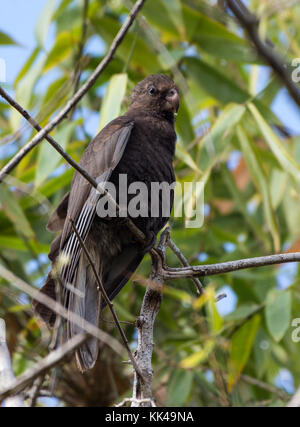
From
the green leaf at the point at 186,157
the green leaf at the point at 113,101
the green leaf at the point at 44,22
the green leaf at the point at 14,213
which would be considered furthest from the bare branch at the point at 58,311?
the green leaf at the point at 44,22

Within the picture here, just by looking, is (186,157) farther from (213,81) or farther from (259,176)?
(213,81)

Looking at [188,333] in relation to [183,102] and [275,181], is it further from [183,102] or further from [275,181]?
[183,102]

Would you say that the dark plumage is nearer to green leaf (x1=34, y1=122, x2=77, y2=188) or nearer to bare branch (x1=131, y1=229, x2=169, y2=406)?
green leaf (x1=34, y1=122, x2=77, y2=188)

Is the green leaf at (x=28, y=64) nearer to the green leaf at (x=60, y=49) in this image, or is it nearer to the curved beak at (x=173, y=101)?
the green leaf at (x=60, y=49)

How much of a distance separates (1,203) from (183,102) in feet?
4.33

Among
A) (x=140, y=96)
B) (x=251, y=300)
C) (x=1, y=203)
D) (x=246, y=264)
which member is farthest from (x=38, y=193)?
(x=246, y=264)

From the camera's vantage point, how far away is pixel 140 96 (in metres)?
3.67

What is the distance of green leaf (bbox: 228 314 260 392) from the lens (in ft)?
11.6

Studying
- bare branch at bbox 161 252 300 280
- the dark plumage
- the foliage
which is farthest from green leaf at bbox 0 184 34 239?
bare branch at bbox 161 252 300 280

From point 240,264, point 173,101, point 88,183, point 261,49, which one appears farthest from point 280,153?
point 261,49

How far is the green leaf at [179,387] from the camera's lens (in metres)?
3.67

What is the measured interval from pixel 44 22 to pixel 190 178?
4.37 feet

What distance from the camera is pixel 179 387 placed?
3.79 m

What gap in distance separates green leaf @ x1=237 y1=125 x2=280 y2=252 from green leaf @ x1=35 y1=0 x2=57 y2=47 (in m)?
1.32
